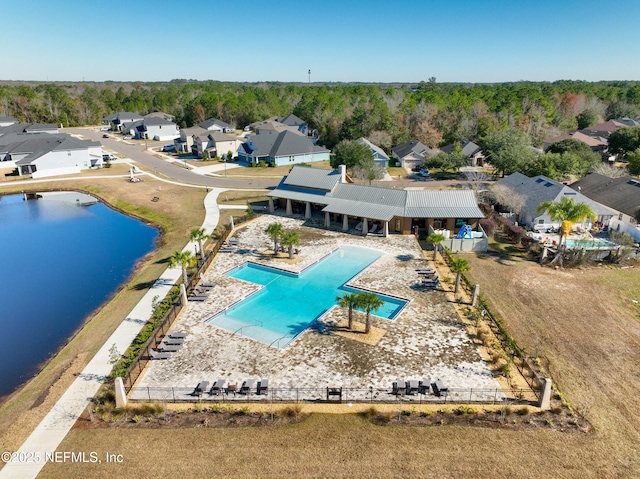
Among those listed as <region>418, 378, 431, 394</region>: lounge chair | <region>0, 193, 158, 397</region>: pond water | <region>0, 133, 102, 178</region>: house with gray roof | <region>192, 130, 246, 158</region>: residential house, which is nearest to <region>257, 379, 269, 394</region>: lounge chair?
<region>418, 378, 431, 394</region>: lounge chair

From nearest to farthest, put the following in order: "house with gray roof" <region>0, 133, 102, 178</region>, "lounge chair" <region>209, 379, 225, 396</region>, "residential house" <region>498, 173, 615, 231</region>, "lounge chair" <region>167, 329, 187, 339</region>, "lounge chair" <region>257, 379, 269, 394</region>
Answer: "lounge chair" <region>257, 379, 269, 394</region> → "lounge chair" <region>209, 379, 225, 396</region> → "lounge chair" <region>167, 329, 187, 339</region> → "residential house" <region>498, 173, 615, 231</region> → "house with gray roof" <region>0, 133, 102, 178</region>

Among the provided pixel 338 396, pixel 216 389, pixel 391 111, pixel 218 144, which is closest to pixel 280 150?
pixel 218 144

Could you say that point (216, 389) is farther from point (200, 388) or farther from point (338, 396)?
point (338, 396)

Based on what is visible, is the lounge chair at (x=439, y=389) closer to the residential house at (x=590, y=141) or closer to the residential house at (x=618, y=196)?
the residential house at (x=618, y=196)

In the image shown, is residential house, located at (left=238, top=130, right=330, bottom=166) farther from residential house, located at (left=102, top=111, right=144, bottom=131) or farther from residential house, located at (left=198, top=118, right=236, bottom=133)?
residential house, located at (left=102, top=111, right=144, bottom=131)

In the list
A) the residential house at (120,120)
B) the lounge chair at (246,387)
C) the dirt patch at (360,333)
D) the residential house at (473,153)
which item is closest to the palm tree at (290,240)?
the dirt patch at (360,333)
